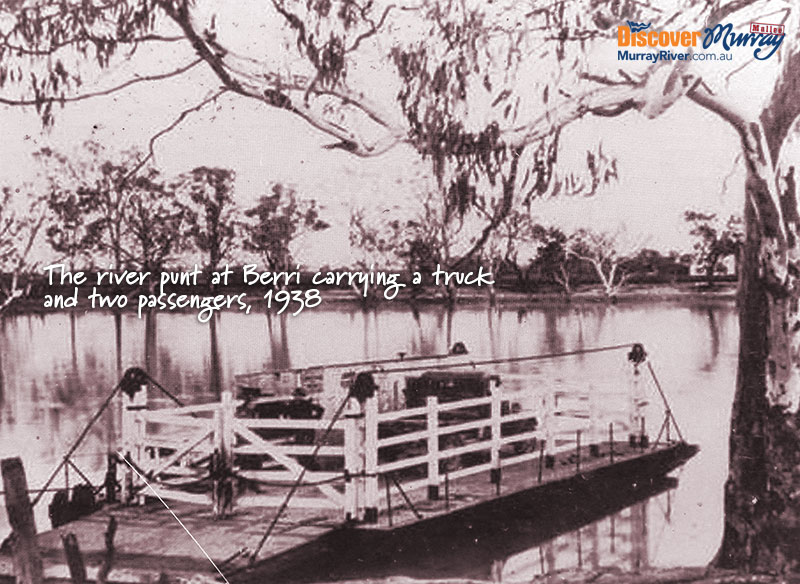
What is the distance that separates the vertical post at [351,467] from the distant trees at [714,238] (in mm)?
1927

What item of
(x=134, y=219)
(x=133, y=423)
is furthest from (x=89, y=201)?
(x=133, y=423)

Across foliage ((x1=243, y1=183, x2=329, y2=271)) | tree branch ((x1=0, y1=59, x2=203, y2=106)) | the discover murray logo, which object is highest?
the discover murray logo

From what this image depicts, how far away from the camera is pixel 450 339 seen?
23.4 ft

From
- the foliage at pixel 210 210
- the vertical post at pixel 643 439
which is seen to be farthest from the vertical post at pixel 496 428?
the foliage at pixel 210 210

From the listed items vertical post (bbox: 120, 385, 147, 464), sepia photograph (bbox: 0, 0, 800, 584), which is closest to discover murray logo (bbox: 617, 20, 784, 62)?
sepia photograph (bbox: 0, 0, 800, 584)

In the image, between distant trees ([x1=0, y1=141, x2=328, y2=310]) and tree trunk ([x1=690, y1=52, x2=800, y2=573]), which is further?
distant trees ([x1=0, y1=141, x2=328, y2=310])

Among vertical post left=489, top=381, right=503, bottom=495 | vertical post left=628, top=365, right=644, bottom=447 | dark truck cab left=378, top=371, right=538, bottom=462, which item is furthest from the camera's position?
dark truck cab left=378, top=371, right=538, bottom=462

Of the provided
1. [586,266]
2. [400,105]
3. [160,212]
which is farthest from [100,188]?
[586,266]

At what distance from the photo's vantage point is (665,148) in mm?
6301

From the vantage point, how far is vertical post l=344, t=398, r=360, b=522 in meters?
6.31

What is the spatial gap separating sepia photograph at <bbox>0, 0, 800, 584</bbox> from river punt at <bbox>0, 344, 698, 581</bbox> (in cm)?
3

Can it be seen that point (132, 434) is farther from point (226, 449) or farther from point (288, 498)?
point (288, 498)

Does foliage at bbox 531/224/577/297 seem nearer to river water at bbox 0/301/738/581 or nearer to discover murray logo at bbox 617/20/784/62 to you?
river water at bbox 0/301/738/581

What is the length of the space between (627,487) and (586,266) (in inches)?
60.9
